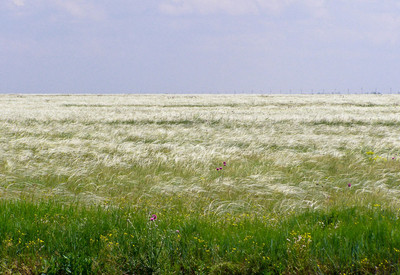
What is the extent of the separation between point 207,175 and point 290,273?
4142 mm

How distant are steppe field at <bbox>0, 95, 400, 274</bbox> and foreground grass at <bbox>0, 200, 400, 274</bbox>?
0.04 ft

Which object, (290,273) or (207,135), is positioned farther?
(207,135)

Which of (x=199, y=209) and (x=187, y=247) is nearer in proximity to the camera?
(x=187, y=247)

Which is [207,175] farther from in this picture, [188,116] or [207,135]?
[188,116]

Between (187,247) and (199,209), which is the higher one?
(187,247)

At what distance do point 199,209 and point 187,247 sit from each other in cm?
181

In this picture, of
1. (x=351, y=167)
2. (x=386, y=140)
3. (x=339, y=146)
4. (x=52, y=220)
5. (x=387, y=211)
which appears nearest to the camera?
(x=52, y=220)

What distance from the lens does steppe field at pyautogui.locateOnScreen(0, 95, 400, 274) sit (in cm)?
316

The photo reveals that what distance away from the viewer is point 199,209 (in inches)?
202

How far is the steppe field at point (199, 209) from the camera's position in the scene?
3.16m

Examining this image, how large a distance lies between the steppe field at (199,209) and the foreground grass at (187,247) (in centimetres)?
1

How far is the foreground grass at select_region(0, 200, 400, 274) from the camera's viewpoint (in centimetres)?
311

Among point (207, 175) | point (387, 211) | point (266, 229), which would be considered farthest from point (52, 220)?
point (387, 211)

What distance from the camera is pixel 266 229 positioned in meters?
3.81
